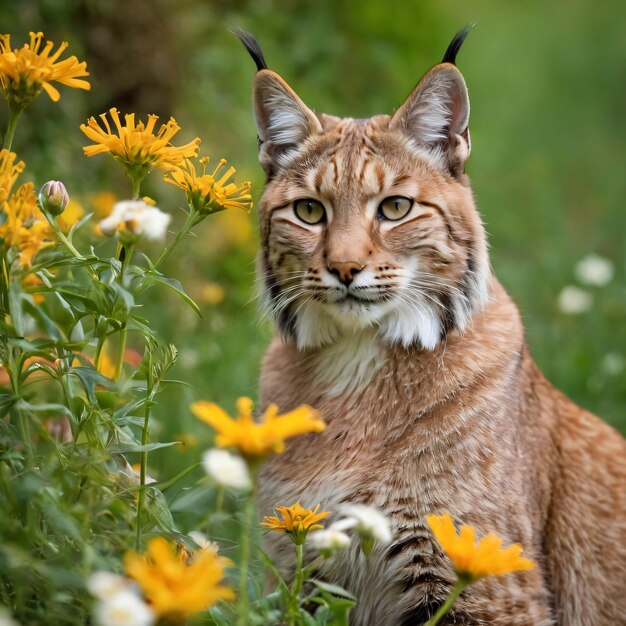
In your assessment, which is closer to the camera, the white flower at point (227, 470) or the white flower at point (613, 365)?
the white flower at point (227, 470)

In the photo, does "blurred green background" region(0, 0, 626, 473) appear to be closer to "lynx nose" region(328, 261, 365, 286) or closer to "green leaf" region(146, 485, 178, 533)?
"lynx nose" region(328, 261, 365, 286)

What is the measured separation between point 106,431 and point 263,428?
68 centimetres

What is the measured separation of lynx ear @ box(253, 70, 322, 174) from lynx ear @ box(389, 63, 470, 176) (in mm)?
294

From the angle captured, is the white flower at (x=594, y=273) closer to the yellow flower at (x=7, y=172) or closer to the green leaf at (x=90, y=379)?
the green leaf at (x=90, y=379)

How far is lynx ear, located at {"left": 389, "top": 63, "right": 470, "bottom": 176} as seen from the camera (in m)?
3.17

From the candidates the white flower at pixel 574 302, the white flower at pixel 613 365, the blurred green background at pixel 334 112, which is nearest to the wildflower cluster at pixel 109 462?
the blurred green background at pixel 334 112

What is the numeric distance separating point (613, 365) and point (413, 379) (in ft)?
7.42

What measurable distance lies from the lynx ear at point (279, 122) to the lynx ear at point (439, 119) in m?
0.29

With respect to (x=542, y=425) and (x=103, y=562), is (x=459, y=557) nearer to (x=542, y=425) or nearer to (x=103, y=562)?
(x=103, y=562)

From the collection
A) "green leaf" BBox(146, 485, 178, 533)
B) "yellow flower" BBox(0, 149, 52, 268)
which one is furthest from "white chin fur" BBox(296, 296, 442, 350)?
"yellow flower" BBox(0, 149, 52, 268)

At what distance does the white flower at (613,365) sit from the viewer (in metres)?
5.08

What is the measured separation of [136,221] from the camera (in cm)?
210

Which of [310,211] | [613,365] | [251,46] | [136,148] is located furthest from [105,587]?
[613,365]

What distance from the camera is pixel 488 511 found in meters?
2.97
